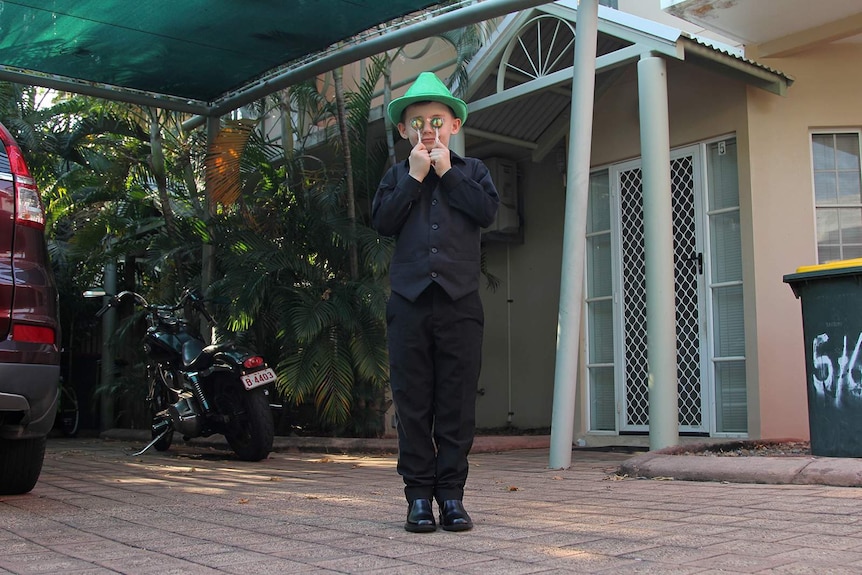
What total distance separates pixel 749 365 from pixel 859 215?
63.7 inches

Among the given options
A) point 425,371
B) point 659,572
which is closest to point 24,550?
point 425,371

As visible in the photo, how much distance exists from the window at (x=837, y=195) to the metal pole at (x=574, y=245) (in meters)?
2.58

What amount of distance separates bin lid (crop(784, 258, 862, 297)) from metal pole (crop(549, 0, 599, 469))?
4.50 feet

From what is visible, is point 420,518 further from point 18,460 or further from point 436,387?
point 18,460

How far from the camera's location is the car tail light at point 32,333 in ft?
12.8

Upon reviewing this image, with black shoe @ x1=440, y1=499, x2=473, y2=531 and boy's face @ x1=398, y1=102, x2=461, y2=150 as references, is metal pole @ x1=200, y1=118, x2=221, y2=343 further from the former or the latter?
black shoe @ x1=440, y1=499, x2=473, y2=531

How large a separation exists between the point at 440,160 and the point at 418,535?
4.67 feet

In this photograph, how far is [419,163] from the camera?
329cm

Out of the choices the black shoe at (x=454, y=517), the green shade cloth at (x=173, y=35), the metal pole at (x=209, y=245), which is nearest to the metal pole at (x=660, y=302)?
the green shade cloth at (x=173, y=35)

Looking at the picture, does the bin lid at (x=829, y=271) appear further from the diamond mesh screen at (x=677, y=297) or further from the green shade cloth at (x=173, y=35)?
the green shade cloth at (x=173, y=35)

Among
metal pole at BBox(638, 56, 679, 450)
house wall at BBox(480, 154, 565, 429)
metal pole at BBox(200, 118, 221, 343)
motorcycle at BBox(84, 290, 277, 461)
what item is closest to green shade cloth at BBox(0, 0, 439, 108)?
metal pole at BBox(200, 118, 221, 343)

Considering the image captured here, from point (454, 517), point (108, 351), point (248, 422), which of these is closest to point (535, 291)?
point (248, 422)

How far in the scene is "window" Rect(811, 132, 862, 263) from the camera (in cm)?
721

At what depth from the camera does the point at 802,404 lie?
22.9 feet
